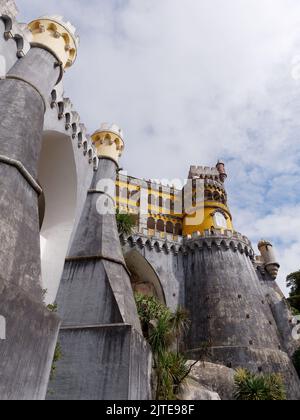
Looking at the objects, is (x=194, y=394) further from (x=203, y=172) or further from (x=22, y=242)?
(x=203, y=172)

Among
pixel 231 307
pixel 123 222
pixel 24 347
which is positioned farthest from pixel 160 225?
pixel 24 347

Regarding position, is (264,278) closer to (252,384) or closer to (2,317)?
(252,384)

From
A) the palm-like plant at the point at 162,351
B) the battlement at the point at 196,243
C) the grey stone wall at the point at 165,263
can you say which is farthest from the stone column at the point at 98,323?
the battlement at the point at 196,243

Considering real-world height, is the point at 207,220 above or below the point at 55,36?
above

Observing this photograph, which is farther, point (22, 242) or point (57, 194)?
point (57, 194)

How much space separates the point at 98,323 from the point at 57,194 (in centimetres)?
667

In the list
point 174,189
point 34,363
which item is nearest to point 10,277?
point 34,363

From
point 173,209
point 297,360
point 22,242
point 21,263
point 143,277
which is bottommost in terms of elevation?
point 21,263

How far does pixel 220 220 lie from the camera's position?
3984 cm

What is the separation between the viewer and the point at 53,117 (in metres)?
14.5

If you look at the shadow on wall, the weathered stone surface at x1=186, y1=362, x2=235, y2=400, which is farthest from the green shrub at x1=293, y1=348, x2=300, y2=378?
the shadow on wall

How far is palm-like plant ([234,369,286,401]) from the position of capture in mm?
19812

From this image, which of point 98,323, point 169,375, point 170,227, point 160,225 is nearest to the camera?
point 98,323
